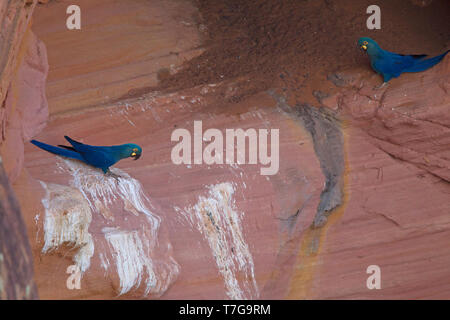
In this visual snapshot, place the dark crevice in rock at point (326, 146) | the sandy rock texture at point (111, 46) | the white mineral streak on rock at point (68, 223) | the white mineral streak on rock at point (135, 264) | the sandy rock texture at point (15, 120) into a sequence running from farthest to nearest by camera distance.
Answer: the sandy rock texture at point (111, 46)
the dark crevice in rock at point (326, 146)
the white mineral streak on rock at point (135, 264)
the white mineral streak on rock at point (68, 223)
the sandy rock texture at point (15, 120)

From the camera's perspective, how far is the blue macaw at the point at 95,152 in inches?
165

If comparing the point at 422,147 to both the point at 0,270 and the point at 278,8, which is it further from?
the point at 0,270

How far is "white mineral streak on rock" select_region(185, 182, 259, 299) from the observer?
4340 millimetres

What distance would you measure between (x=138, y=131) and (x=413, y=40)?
3265mm

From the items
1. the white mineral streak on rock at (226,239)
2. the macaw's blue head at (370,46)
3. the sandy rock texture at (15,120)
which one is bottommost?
the white mineral streak on rock at (226,239)

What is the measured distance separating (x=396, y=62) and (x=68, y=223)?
3.48 m

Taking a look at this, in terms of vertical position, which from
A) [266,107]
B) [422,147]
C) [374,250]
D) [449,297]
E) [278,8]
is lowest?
[449,297]

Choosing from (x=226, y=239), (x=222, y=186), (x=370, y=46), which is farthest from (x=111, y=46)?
(x=226, y=239)

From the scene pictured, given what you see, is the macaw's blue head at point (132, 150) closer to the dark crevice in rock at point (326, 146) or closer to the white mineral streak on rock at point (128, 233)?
the white mineral streak on rock at point (128, 233)

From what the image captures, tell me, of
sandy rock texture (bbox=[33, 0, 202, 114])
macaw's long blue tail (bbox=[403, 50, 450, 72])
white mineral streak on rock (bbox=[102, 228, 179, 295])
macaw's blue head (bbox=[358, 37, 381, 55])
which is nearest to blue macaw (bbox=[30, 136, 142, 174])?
white mineral streak on rock (bbox=[102, 228, 179, 295])

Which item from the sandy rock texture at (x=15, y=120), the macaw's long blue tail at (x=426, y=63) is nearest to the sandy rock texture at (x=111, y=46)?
the sandy rock texture at (x=15, y=120)

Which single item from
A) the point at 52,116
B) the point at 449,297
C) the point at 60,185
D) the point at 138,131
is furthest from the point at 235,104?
the point at 449,297

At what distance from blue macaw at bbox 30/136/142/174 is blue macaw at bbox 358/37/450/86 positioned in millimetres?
2605

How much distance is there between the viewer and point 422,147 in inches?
209
